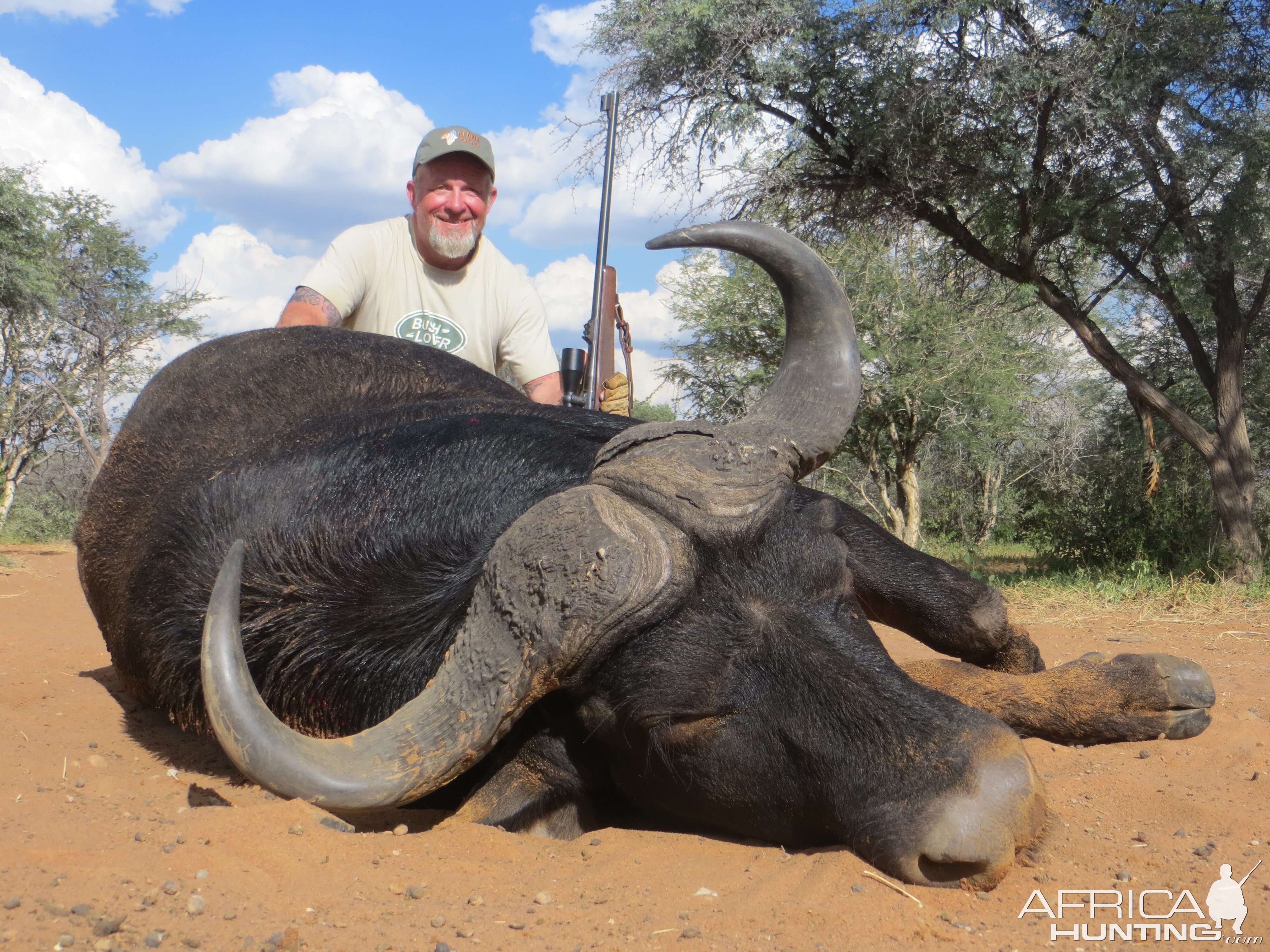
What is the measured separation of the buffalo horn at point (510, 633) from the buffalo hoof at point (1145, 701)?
1828 mm

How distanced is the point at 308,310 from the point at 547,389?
152 cm

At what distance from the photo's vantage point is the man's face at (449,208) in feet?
18.8

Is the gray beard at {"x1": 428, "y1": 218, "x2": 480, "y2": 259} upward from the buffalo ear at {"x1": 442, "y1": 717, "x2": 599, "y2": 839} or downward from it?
upward

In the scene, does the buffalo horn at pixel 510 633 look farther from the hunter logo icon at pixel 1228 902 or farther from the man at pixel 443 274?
the man at pixel 443 274

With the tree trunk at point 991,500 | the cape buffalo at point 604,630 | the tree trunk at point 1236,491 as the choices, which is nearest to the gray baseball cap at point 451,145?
the cape buffalo at point 604,630

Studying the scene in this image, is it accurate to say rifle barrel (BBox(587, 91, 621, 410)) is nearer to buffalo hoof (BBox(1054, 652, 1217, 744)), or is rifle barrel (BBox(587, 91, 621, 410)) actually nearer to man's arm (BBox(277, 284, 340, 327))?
man's arm (BBox(277, 284, 340, 327))

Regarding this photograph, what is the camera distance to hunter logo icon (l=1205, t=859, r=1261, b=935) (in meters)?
2.06

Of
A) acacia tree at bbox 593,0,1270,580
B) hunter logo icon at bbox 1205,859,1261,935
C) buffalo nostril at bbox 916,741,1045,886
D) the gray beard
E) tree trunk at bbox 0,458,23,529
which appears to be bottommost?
hunter logo icon at bbox 1205,859,1261,935

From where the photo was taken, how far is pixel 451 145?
18.8ft

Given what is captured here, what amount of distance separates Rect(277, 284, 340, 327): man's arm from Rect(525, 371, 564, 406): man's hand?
4.23 feet

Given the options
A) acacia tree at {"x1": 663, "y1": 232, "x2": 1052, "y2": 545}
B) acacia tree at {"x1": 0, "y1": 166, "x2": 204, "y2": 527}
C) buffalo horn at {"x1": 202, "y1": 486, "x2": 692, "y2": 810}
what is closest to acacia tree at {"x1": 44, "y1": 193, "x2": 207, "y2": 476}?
acacia tree at {"x1": 0, "y1": 166, "x2": 204, "y2": 527}

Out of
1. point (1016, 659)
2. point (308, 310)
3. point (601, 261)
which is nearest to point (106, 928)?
point (1016, 659)

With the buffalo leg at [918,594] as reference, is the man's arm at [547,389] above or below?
above

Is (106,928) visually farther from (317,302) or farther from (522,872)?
(317,302)
